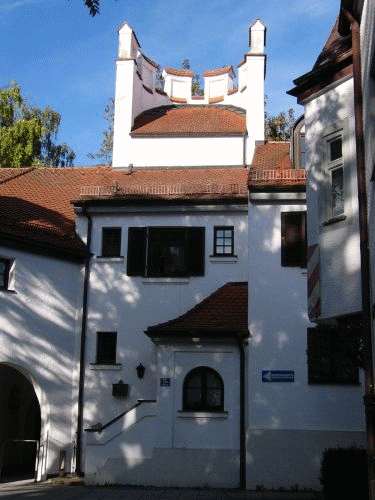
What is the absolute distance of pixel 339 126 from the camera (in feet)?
35.5

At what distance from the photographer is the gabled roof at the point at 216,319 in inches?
676

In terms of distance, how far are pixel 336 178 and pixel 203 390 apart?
26.6 feet

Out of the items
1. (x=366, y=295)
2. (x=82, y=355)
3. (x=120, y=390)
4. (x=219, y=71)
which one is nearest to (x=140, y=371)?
(x=120, y=390)

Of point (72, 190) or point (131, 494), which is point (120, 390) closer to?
point (131, 494)

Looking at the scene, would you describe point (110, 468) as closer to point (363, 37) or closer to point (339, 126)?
point (339, 126)

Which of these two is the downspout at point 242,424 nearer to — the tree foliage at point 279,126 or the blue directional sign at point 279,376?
the blue directional sign at point 279,376

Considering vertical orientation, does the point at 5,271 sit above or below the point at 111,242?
below

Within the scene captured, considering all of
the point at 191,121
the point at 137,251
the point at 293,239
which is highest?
the point at 191,121

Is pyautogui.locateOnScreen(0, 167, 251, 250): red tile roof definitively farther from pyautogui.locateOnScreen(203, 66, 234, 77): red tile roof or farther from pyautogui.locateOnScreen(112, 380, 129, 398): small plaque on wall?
pyautogui.locateOnScreen(203, 66, 234, 77): red tile roof

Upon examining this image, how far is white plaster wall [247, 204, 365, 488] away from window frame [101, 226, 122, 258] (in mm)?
4678

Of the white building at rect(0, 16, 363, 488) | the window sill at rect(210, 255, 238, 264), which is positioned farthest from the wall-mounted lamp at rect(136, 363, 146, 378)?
the window sill at rect(210, 255, 238, 264)

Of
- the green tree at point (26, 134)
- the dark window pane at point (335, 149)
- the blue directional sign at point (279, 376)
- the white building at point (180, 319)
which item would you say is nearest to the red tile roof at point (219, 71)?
the white building at point (180, 319)

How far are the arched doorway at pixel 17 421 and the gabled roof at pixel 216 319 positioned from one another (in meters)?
5.62

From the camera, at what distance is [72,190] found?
23.7 meters
